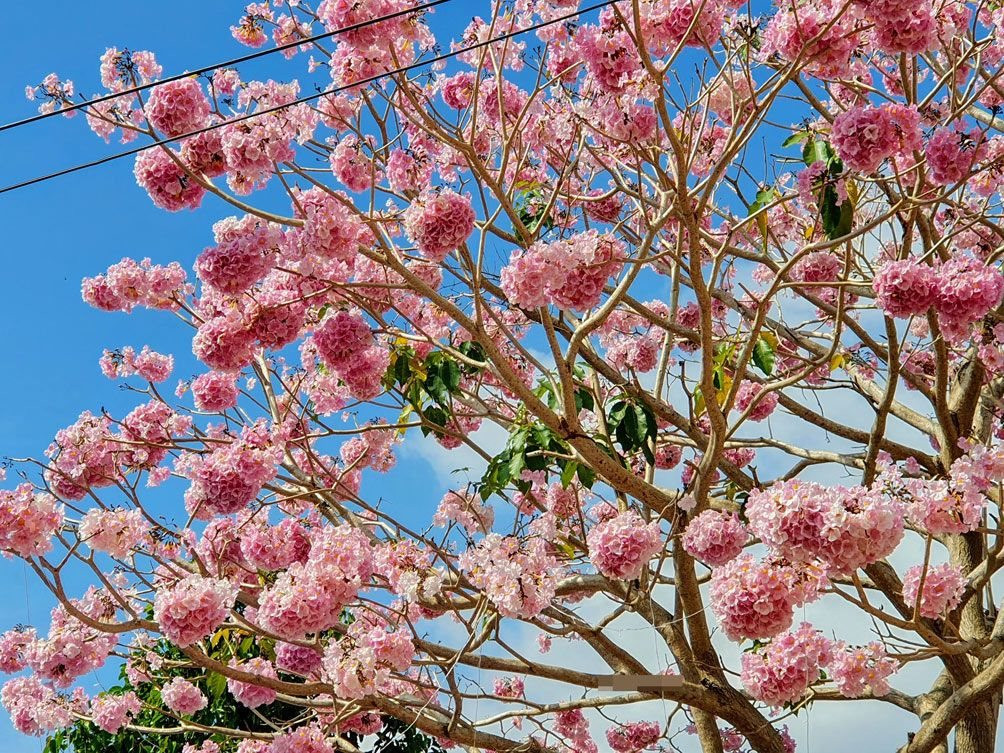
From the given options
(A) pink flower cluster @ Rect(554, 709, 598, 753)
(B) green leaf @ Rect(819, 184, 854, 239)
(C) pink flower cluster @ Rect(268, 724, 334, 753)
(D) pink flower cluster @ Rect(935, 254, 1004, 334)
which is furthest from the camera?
(A) pink flower cluster @ Rect(554, 709, 598, 753)

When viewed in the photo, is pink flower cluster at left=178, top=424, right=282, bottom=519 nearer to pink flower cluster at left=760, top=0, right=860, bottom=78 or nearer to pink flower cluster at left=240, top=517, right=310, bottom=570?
pink flower cluster at left=240, top=517, right=310, bottom=570

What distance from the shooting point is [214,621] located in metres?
3.96

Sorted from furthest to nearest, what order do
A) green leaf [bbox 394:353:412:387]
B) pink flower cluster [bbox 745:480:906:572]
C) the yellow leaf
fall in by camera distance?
the yellow leaf → green leaf [bbox 394:353:412:387] → pink flower cluster [bbox 745:480:906:572]

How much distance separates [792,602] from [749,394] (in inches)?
92.2

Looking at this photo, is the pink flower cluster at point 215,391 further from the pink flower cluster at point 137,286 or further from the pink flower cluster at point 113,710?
the pink flower cluster at point 113,710

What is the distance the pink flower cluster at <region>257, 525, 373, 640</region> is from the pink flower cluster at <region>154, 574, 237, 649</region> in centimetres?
15

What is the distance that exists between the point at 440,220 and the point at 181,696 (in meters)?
3.19

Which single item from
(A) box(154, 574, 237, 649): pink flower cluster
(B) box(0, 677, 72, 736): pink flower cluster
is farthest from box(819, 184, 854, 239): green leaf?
(B) box(0, 677, 72, 736): pink flower cluster

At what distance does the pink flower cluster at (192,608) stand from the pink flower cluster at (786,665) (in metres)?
1.87

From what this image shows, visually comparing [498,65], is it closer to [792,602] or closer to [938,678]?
[792,602]

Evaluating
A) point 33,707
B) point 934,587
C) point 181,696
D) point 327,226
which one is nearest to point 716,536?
point 934,587

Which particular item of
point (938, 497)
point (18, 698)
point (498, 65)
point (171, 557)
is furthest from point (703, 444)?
point (18, 698)

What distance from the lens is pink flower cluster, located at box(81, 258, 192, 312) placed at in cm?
489

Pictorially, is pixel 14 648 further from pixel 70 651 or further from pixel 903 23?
pixel 903 23
